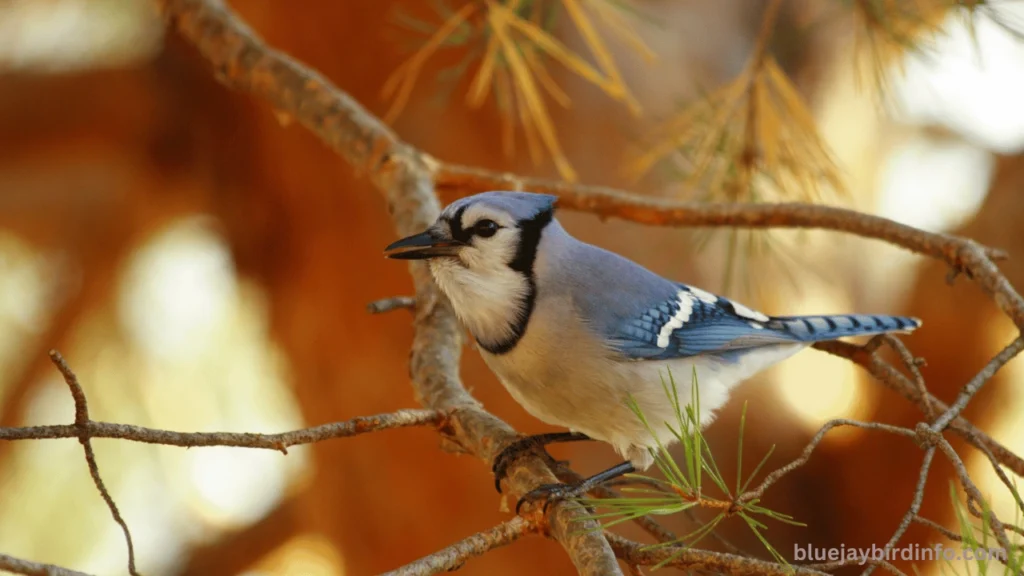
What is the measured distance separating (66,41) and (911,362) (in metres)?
2.03

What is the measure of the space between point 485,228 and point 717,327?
1.08 ft

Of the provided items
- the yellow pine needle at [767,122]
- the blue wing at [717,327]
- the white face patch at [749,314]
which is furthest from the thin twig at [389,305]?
the yellow pine needle at [767,122]

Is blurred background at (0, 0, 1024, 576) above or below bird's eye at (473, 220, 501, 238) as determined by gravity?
above

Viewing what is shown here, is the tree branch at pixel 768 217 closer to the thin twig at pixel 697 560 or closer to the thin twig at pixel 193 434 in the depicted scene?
the thin twig at pixel 697 560

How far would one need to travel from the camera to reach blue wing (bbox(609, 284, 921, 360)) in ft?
3.22

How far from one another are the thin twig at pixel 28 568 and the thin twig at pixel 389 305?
0.45m

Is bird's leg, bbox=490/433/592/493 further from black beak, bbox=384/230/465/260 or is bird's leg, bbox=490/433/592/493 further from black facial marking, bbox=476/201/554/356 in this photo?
black beak, bbox=384/230/465/260

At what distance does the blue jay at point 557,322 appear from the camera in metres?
0.90

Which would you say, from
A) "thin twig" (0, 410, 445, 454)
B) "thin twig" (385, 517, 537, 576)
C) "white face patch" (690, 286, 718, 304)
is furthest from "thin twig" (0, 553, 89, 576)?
"white face patch" (690, 286, 718, 304)

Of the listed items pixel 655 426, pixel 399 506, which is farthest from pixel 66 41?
pixel 655 426

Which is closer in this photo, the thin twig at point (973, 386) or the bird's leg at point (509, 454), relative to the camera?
the thin twig at point (973, 386)

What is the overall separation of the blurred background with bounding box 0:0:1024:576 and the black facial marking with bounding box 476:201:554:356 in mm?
895

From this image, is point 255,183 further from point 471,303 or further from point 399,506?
point 471,303

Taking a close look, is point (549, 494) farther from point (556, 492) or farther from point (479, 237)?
point (479, 237)
